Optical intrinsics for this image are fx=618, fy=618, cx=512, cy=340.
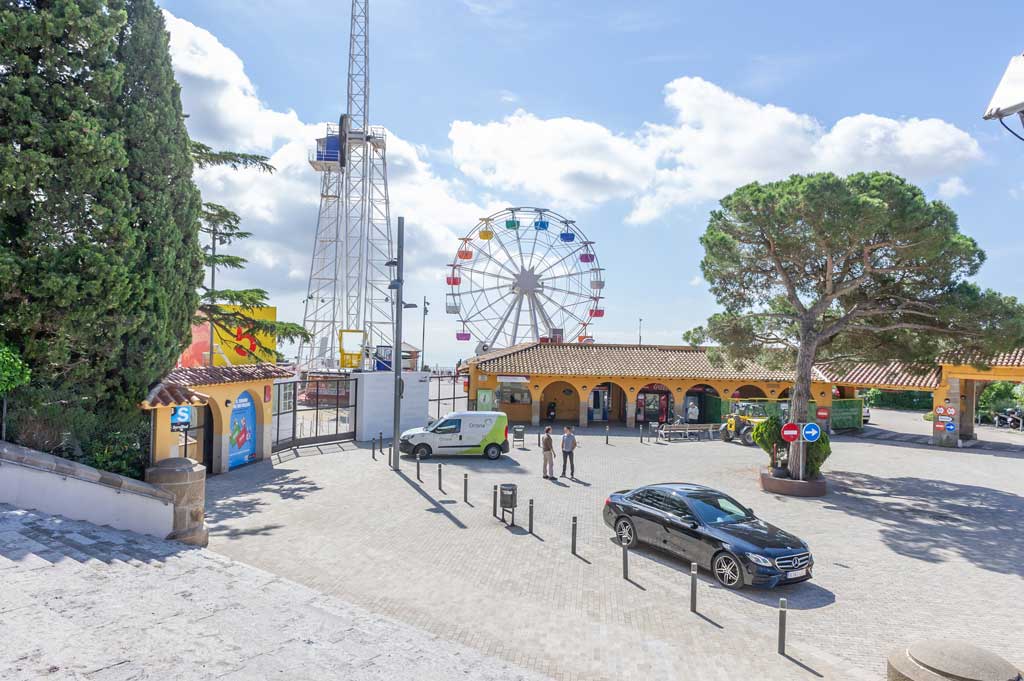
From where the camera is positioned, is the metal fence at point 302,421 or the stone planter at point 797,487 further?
the metal fence at point 302,421

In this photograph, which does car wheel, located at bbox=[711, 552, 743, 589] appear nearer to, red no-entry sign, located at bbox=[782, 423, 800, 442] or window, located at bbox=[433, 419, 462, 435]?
red no-entry sign, located at bbox=[782, 423, 800, 442]

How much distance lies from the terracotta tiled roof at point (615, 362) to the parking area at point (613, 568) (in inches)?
520

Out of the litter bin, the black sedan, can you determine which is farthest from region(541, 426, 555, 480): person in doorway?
the black sedan

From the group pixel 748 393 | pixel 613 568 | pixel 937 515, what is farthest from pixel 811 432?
pixel 748 393

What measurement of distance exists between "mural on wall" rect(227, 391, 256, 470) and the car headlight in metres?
14.7

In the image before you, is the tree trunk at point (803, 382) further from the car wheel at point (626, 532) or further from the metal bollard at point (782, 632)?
the metal bollard at point (782, 632)

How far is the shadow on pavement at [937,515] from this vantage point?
1188 cm

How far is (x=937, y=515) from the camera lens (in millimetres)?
14844

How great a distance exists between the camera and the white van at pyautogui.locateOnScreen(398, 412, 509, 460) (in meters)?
21.1

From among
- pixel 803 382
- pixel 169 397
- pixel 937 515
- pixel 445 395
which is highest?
pixel 803 382

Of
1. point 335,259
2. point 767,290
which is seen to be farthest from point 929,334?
point 335,259

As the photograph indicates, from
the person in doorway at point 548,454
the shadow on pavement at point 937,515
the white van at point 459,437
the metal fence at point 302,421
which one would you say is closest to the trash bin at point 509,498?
the person in doorway at point 548,454

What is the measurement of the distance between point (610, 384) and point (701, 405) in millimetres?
5031

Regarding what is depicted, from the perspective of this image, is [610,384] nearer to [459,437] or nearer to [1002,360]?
[459,437]
